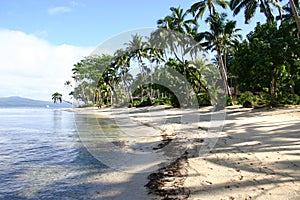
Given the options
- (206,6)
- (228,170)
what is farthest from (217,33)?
(228,170)

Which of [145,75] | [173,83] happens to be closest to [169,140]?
[173,83]

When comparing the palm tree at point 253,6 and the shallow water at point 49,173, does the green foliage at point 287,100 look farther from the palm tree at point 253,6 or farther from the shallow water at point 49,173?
the shallow water at point 49,173

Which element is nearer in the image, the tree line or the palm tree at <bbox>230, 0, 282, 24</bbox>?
the tree line

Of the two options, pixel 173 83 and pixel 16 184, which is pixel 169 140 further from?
pixel 173 83

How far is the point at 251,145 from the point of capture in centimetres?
899

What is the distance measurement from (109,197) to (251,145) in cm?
564

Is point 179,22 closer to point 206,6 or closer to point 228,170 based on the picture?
point 206,6

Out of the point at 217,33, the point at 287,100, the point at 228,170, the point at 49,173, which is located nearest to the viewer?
the point at 228,170

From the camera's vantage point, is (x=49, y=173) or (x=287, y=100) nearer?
(x=49, y=173)

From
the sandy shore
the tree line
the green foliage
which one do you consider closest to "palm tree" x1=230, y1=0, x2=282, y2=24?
the tree line

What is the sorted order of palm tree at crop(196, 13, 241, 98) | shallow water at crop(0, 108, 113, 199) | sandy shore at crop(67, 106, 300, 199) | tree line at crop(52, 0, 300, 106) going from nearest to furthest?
sandy shore at crop(67, 106, 300, 199) < shallow water at crop(0, 108, 113, 199) < tree line at crop(52, 0, 300, 106) < palm tree at crop(196, 13, 241, 98)

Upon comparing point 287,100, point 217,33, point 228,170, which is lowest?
point 228,170

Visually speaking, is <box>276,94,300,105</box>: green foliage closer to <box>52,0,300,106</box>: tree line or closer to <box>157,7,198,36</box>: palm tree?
<box>52,0,300,106</box>: tree line

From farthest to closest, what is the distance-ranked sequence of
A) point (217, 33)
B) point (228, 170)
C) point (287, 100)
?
1. point (217, 33)
2. point (287, 100)
3. point (228, 170)
